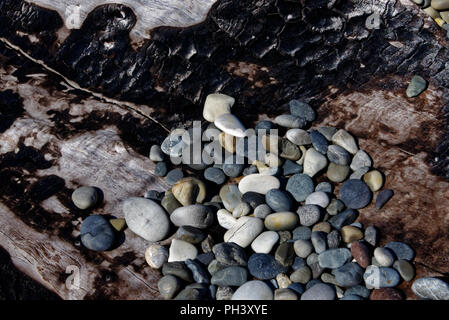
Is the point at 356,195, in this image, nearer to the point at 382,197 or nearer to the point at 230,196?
the point at 382,197

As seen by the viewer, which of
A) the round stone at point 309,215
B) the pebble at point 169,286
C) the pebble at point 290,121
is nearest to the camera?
the pebble at point 169,286

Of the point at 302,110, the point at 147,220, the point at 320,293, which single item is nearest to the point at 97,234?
the point at 147,220

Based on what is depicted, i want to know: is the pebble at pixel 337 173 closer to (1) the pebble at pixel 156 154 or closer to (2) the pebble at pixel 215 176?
(2) the pebble at pixel 215 176

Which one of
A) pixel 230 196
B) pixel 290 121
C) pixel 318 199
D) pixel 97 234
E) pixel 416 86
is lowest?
pixel 97 234

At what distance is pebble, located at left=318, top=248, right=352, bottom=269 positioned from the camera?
216 cm

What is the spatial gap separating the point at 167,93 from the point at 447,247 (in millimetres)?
1839

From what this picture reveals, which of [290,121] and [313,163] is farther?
[290,121]

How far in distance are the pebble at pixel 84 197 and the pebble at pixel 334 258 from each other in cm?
120

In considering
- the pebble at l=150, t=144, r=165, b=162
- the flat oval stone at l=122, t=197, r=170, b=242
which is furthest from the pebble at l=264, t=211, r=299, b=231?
the pebble at l=150, t=144, r=165, b=162

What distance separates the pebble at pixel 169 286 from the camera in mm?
2100

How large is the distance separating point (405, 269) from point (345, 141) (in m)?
0.82

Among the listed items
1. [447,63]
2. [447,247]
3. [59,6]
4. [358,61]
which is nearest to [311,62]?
[358,61]

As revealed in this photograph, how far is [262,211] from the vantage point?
2363 mm

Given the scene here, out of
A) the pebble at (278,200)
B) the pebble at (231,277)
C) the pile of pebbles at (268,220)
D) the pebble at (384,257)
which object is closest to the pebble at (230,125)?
the pile of pebbles at (268,220)
